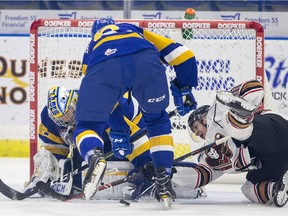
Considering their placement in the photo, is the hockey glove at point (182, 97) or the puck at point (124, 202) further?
the hockey glove at point (182, 97)

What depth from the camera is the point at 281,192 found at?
427cm

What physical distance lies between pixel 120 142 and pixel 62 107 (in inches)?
13.2

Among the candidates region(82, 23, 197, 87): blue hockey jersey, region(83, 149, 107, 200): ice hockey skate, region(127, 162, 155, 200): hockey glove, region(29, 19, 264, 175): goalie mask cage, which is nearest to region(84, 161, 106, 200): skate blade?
region(83, 149, 107, 200): ice hockey skate

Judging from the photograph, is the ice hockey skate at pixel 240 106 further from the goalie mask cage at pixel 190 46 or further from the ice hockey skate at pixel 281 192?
the goalie mask cage at pixel 190 46

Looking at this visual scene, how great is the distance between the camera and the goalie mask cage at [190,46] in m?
5.23

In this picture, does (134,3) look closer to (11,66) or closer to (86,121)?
(11,66)

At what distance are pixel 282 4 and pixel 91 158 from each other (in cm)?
439

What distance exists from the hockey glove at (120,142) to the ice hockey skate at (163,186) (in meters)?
0.28

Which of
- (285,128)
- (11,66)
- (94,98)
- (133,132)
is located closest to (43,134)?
(133,132)

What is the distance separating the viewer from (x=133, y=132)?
4.64 meters

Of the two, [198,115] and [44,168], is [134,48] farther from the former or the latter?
[44,168]

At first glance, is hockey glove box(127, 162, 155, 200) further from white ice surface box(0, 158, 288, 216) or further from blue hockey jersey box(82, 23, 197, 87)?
blue hockey jersey box(82, 23, 197, 87)

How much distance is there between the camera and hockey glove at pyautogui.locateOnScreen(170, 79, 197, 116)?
14.7 feet

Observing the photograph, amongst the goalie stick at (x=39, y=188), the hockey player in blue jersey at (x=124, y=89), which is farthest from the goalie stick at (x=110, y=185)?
the hockey player in blue jersey at (x=124, y=89)
